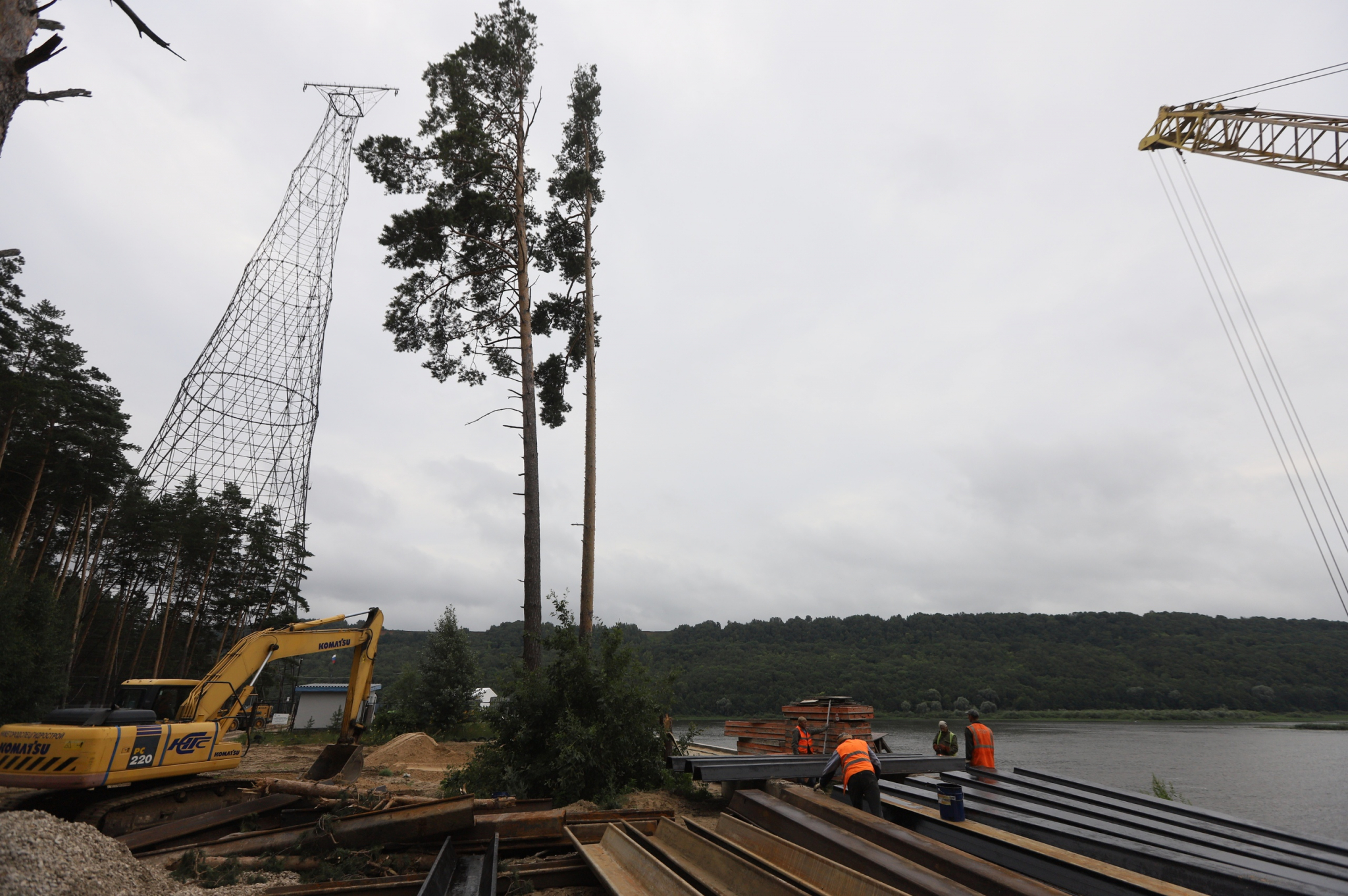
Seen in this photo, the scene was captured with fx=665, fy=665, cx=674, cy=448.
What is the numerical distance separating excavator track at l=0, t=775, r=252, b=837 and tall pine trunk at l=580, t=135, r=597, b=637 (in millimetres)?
6806

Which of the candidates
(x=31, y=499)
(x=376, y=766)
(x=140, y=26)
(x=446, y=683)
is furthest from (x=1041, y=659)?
(x=140, y=26)

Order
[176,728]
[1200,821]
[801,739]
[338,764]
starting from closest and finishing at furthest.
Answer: [1200,821], [176,728], [338,764], [801,739]

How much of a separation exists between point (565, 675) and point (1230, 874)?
25.8 ft

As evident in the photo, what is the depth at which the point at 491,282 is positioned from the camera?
17.8 meters

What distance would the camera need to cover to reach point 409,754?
15.9 meters

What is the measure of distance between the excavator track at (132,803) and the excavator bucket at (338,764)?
1.93 metres

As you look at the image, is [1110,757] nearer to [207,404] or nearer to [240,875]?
[240,875]

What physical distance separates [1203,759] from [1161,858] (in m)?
56.6

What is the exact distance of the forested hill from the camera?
2618 inches

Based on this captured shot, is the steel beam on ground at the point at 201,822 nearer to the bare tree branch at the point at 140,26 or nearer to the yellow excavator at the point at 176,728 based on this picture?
the yellow excavator at the point at 176,728

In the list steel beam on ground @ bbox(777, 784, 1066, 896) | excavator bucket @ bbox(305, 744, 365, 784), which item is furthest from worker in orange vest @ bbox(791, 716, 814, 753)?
excavator bucket @ bbox(305, 744, 365, 784)

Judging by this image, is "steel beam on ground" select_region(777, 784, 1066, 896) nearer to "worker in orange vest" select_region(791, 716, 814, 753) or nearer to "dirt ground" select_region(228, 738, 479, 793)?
"dirt ground" select_region(228, 738, 479, 793)

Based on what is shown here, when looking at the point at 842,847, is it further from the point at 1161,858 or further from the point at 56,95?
the point at 56,95

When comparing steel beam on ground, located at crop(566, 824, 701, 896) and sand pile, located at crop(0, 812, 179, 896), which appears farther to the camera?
sand pile, located at crop(0, 812, 179, 896)
